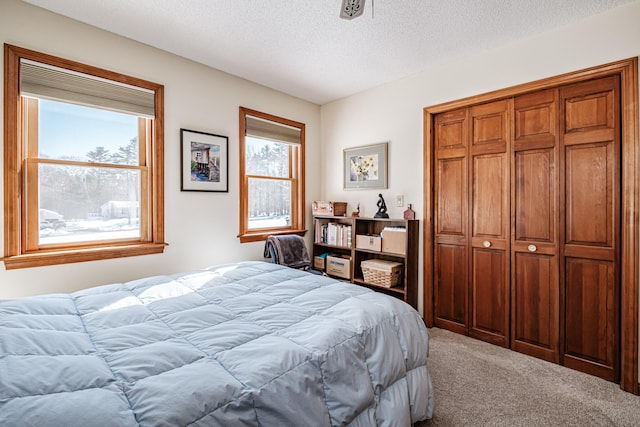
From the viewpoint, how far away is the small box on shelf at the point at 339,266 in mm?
3652

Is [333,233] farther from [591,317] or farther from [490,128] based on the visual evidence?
[591,317]

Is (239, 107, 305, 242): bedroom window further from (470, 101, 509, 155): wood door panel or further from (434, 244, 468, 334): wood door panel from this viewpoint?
(470, 101, 509, 155): wood door panel

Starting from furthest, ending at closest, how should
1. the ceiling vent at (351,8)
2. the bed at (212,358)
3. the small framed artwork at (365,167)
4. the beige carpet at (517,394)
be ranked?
the small framed artwork at (365,167) < the beige carpet at (517,394) < the ceiling vent at (351,8) < the bed at (212,358)

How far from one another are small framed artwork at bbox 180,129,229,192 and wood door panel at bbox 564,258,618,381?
3.21 m

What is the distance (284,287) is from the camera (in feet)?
6.56

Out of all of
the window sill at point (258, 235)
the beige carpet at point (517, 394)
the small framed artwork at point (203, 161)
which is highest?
the small framed artwork at point (203, 161)

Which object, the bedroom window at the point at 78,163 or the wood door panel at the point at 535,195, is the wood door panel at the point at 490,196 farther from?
the bedroom window at the point at 78,163

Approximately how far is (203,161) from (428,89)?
2.44 m

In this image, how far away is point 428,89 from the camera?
320 centimetres

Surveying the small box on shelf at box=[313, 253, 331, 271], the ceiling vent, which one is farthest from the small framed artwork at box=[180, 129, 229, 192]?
the ceiling vent

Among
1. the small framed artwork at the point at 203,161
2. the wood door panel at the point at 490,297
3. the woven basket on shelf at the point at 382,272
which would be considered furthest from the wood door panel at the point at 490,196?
the small framed artwork at the point at 203,161

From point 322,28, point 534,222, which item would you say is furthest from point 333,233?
point 322,28

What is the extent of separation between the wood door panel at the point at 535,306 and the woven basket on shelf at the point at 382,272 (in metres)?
1.07

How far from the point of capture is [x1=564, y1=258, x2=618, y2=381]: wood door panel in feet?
7.32
